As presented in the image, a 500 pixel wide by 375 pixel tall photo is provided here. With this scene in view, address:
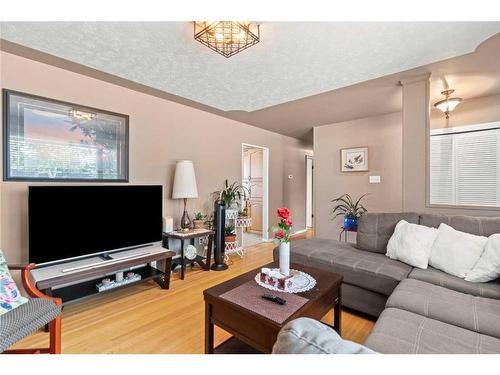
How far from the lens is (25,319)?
1372 millimetres

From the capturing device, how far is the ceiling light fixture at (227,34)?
5.54 ft

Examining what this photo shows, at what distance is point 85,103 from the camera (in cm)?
248

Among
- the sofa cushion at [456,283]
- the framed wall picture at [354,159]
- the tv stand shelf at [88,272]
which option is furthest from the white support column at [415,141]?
the tv stand shelf at [88,272]

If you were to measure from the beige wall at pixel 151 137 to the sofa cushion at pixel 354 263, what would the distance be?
1832 mm

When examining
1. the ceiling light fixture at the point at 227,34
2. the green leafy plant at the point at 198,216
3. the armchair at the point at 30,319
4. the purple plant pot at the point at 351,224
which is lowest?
the armchair at the point at 30,319

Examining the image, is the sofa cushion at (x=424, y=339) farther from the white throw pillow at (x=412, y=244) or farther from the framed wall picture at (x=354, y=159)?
the framed wall picture at (x=354, y=159)

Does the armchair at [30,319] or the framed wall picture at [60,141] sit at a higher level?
the framed wall picture at [60,141]

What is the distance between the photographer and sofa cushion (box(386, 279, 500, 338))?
1234 mm

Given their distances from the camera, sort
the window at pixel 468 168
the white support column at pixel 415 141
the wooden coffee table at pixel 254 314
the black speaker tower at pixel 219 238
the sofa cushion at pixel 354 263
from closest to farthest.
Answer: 1. the wooden coffee table at pixel 254 314
2. the sofa cushion at pixel 354 263
3. the white support column at pixel 415 141
4. the window at pixel 468 168
5. the black speaker tower at pixel 219 238

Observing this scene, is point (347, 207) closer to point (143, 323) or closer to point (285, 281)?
point (285, 281)

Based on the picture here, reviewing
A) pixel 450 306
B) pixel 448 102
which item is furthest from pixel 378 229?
pixel 448 102

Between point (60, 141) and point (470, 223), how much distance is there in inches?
150

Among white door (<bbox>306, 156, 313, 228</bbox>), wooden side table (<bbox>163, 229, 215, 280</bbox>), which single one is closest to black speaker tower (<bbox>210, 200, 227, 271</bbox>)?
wooden side table (<bbox>163, 229, 215, 280</bbox>)

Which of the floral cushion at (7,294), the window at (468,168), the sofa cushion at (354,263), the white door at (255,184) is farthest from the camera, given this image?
the white door at (255,184)
